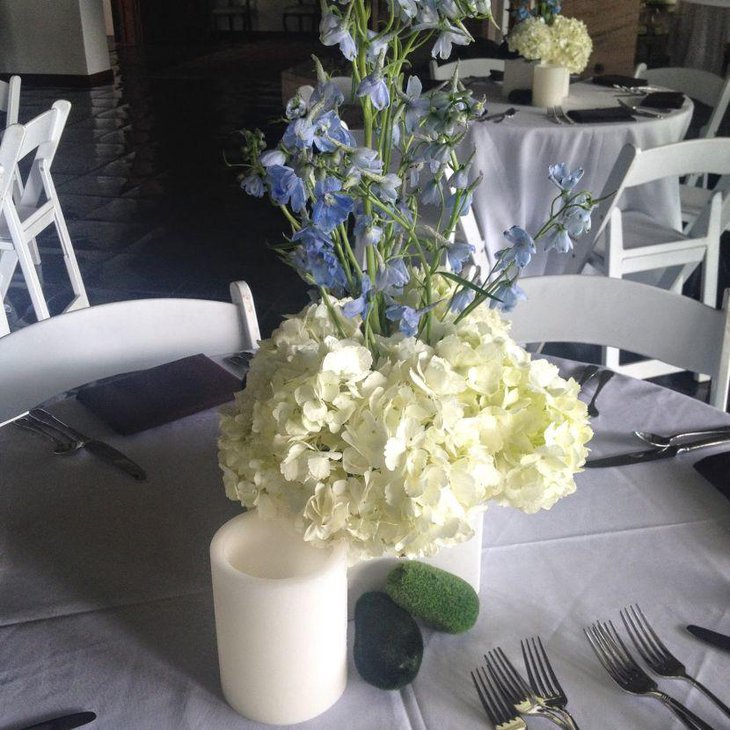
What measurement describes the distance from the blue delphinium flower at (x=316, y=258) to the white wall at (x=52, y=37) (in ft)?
29.3

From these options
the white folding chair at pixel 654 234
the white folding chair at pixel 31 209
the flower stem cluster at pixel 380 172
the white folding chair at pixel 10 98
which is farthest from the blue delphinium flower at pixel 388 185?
the white folding chair at pixel 10 98

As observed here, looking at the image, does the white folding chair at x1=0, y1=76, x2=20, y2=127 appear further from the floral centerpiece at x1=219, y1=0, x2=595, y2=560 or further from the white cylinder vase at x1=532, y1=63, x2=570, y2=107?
the floral centerpiece at x1=219, y1=0, x2=595, y2=560

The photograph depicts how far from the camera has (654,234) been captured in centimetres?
287

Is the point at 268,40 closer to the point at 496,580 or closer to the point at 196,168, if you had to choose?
the point at 196,168

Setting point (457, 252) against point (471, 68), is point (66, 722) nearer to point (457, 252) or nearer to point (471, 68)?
point (457, 252)

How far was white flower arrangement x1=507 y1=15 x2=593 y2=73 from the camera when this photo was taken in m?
3.20

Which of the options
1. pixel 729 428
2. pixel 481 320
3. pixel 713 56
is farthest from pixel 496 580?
pixel 713 56

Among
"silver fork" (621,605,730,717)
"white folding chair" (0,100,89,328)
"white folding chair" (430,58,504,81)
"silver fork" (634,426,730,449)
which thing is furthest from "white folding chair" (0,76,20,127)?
"silver fork" (621,605,730,717)

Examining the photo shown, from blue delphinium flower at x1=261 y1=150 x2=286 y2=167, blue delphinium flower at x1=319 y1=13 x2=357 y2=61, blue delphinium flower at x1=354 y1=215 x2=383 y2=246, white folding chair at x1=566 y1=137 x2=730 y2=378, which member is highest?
blue delphinium flower at x1=319 y1=13 x2=357 y2=61

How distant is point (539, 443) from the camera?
708 millimetres

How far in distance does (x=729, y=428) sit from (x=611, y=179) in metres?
1.31

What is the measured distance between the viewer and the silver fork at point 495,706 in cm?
70

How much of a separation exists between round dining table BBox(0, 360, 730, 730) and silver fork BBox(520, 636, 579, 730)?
0.04ft

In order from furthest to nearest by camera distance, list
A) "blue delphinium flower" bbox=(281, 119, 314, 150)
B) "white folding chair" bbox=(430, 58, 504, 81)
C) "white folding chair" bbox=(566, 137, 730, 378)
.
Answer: "white folding chair" bbox=(430, 58, 504, 81) < "white folding chair" bbox=(566, 137, 730, 378) < "blue delphinium flower" bbox=(281, 119, 314, 150)
